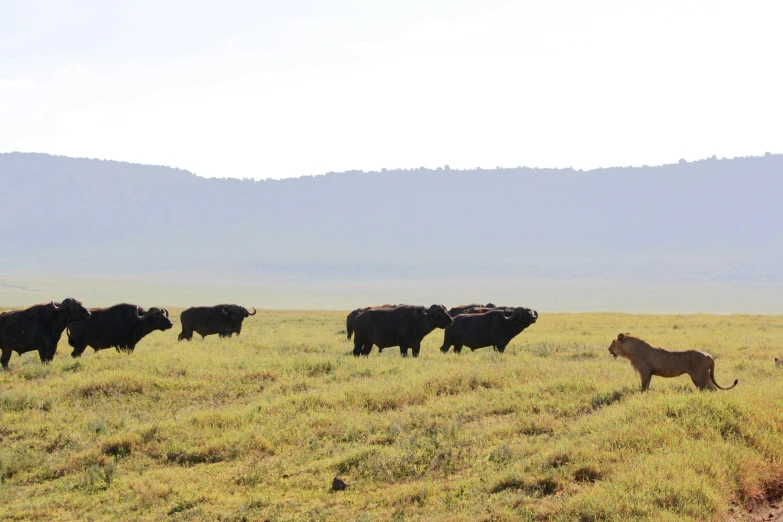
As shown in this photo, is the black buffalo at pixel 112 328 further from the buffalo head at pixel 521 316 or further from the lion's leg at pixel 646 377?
the lion's leg at pixel 646 377

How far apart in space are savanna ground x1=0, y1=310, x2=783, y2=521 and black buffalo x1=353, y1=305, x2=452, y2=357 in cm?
355

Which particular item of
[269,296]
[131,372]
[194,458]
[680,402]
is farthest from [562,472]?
[269,296]

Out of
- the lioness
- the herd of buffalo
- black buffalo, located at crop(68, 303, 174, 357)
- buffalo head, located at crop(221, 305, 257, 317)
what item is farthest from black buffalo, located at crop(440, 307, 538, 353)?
buffalo head, located at crop(221, 305, 257, 317)

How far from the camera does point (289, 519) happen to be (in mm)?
8539

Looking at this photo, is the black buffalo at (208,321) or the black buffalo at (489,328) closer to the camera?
the black buffalo at (489,328)

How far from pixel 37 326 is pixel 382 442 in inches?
420

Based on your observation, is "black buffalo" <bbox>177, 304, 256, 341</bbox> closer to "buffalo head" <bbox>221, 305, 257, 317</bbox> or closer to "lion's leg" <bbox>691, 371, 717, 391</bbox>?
"buffalo head" <bbox>221, 305, 257, 317</bbox>

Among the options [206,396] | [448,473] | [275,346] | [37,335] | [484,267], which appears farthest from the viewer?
[484,267]

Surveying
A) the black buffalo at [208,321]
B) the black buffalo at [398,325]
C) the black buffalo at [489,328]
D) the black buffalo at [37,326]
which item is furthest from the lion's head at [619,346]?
the black buffalo at [208,321]

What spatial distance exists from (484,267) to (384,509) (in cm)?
18573

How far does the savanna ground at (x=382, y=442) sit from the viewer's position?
868 centimetres

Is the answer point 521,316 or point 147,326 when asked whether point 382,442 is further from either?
point 147,326

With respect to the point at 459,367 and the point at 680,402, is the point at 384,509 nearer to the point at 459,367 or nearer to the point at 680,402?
the point at 680,402

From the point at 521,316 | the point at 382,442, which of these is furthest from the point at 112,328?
the point at 382,442
